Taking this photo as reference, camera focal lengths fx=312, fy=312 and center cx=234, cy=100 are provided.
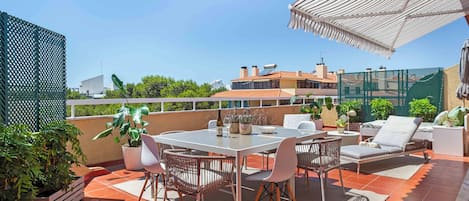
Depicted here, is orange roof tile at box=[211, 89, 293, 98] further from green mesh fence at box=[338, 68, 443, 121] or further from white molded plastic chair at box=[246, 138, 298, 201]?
white molded plastic chair at box=[246, 138, 298, 201]

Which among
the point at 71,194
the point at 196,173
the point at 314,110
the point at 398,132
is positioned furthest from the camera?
the point at 314,110

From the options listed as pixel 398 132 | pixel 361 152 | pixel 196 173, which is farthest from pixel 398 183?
pixel 196 173

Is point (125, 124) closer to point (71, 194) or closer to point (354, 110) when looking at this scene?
point (71, 194)

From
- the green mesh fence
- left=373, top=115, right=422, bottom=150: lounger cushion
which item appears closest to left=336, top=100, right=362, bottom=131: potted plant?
the green mesh fence

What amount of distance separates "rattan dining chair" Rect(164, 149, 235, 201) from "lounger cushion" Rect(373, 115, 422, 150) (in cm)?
401

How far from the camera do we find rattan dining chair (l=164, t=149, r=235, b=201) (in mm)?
2857

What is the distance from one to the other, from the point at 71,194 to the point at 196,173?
1.39m

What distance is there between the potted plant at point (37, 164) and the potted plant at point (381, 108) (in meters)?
9.23

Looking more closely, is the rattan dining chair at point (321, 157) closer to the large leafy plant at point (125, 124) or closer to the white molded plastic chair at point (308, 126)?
the white molded plastic chair at point (308, 126)

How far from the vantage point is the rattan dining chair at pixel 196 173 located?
2857 millimetres

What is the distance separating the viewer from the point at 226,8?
20.8m

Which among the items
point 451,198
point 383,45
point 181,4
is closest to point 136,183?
point 451,198

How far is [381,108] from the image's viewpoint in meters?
10.1

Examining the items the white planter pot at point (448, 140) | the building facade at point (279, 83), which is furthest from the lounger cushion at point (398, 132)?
the building facade at point (279, 83)
